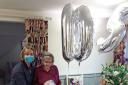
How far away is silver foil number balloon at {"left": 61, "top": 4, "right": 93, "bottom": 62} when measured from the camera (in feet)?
8.89

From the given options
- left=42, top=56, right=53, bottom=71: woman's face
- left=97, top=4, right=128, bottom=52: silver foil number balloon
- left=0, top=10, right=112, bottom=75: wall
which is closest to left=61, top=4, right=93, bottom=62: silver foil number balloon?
left=42, top=56, right=53, bottom=71: woman's face

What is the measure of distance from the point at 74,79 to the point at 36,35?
938mm

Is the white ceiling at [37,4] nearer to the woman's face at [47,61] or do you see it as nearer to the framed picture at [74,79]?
the woman's face at [47,61]

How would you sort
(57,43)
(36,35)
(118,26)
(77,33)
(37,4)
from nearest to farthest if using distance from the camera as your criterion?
(77,33) → (118,26) → (37,4) → (36,35) → (57,43)

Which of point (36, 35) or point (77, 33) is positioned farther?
point (36, 35)

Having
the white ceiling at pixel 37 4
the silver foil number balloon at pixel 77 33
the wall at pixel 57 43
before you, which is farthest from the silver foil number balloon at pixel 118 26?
the wall at pixel 57 43

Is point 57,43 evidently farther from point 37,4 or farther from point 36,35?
point 37,4

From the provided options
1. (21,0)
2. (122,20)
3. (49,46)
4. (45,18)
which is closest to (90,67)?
(49,46)

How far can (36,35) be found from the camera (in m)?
3.73

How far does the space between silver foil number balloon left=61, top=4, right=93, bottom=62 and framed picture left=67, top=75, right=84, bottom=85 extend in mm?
1166

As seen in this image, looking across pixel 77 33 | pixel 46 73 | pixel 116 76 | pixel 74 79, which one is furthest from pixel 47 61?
pixel 74 79

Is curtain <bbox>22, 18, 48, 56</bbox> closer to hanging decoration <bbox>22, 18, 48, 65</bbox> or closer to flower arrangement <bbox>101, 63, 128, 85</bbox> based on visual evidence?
hanging decoration <bbox>22, 18, 48, 65</bbox>

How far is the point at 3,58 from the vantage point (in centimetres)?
541

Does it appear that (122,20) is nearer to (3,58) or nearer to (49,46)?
(49,46)
